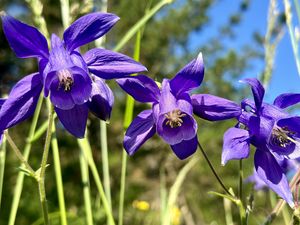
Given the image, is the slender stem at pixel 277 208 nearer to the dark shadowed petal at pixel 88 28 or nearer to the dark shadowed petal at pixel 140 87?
the dark shadowed petal at pixel 140 87

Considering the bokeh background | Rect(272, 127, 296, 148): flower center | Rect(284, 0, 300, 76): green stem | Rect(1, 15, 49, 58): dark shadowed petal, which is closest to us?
Rect(1, 15, 49, 58): dark shadowed petal

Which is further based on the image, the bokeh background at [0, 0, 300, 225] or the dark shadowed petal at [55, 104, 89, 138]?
the bokeh background at [0, 0, 300, 225]

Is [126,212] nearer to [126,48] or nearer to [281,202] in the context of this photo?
[281,202]

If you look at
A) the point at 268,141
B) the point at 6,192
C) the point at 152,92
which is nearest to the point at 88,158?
the point at 152,92

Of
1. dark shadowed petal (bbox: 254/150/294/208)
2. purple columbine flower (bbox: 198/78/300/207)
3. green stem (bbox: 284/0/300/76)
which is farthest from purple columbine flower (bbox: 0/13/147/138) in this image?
green stem (bbox: 284/0/300/76)

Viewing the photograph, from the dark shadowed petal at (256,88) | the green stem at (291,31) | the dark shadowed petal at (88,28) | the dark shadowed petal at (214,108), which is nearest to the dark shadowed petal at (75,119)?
the dark shadowed petal at (88,28)

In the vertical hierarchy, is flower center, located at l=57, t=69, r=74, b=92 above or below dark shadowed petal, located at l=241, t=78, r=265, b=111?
above

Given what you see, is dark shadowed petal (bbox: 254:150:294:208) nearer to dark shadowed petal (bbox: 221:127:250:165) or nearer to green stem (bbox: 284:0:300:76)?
dark shadowed petal (bbox: 221:127:250:165)
